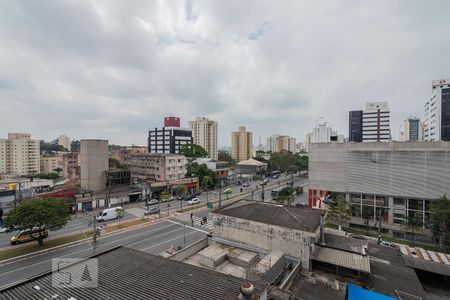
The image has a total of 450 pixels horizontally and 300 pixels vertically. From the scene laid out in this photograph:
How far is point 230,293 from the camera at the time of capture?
10.0 meters

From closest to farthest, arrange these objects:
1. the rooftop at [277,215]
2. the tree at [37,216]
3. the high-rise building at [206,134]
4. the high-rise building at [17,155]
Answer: the rooftop at [277,215] → the tree at [37,216] → the high-rise building at [17,155] → the high-rise building at [206,134]

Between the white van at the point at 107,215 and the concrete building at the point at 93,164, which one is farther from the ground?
the concrete building at the point at 93,164

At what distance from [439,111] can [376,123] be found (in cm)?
2228

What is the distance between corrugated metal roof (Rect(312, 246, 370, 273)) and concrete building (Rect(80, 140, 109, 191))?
52811 millimetres

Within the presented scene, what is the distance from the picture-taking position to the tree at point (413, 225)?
30688 millimetres

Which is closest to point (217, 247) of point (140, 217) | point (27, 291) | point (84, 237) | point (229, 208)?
point (229, 208)

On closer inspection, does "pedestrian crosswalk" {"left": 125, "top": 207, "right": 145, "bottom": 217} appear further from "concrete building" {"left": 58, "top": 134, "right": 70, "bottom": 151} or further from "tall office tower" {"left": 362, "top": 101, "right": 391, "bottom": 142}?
"concrete building" {"left": 58, "top": 134, "right": 70, "bottom": 151}

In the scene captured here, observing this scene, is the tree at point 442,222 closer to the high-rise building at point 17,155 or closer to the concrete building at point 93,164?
the concrete building at point 93,164

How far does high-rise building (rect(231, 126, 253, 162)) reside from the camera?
492ft

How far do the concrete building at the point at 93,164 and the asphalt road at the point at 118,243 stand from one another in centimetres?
2714

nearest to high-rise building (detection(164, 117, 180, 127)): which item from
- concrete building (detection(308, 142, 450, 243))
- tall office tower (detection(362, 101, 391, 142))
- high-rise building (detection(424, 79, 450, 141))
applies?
concrete building (detection(308, 142, 450, 243))

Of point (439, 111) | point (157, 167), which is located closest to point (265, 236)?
point (157, 167)

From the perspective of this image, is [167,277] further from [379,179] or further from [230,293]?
[379,179]

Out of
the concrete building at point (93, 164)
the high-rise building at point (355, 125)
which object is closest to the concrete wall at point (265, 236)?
the concrete building at point (93, 164)
